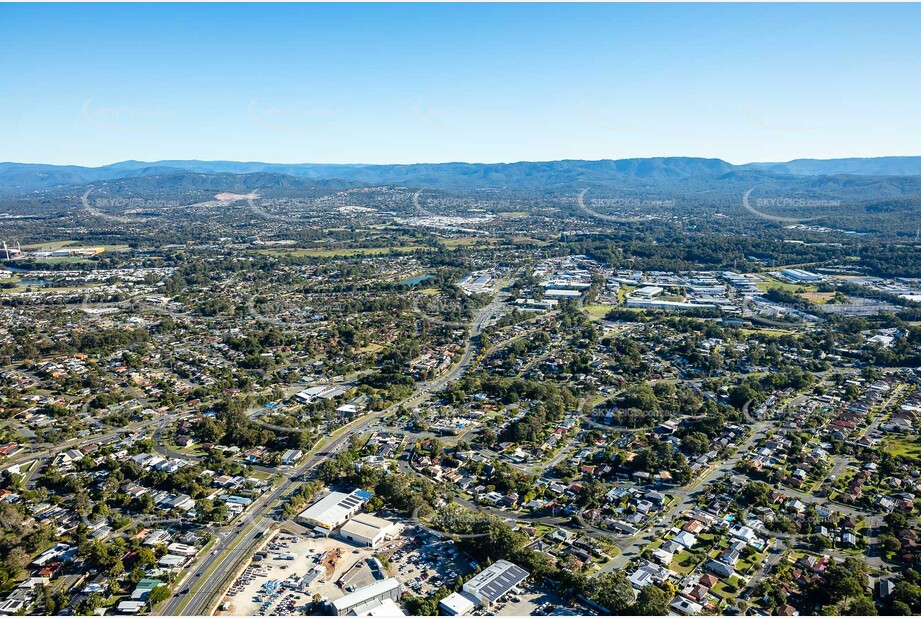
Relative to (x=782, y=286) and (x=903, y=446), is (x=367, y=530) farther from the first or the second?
(x=782, y=286)

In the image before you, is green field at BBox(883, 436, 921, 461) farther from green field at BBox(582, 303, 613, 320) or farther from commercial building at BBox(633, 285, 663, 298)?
commercial building at BBox(633, 285, 663, 298)

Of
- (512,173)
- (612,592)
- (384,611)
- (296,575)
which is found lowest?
(296,575)

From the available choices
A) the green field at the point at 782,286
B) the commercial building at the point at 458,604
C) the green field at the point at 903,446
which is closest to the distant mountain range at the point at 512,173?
the green field at the point at 782,286

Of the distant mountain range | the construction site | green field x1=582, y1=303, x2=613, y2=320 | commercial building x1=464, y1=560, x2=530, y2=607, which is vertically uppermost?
the distant mountain range

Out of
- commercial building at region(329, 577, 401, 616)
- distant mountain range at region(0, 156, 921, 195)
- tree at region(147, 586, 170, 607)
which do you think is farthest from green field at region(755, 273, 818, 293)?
distant mountain range at region(0, 156, 921, 195)

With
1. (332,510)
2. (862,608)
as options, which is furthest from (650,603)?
(332,510)

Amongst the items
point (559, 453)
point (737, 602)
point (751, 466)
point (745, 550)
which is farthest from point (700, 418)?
point (737, 602)
